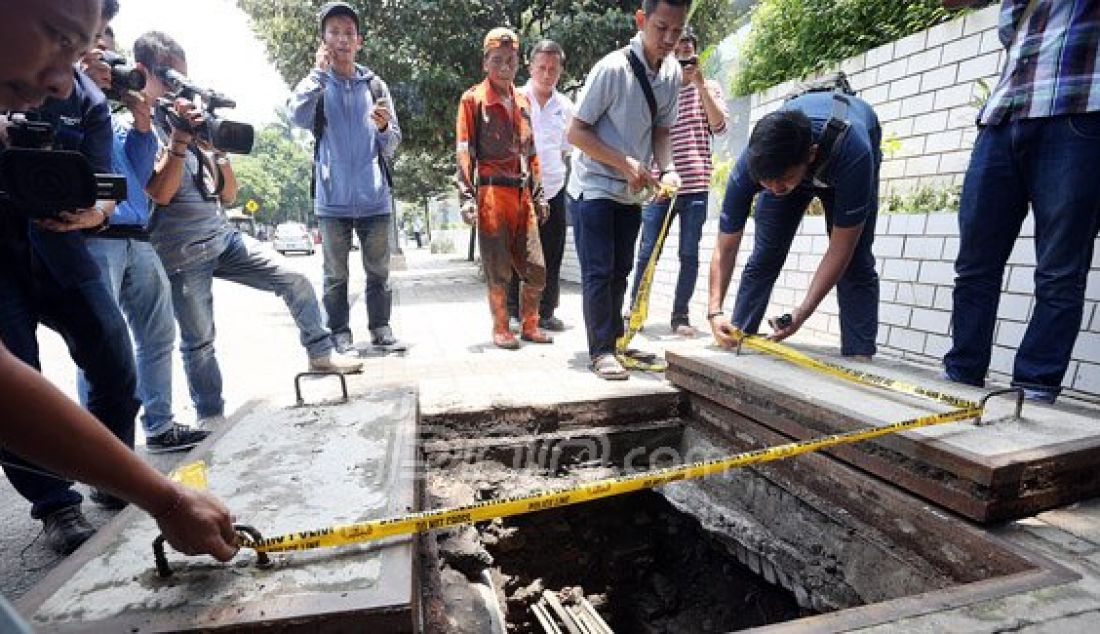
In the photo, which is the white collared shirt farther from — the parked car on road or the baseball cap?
the parked car on road

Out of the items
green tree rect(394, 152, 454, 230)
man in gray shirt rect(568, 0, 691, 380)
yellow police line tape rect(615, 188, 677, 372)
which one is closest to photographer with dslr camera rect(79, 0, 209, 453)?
man in gray shirt rect(568, 0, 691, 380)

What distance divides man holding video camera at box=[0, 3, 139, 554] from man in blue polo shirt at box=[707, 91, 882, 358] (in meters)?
2.64

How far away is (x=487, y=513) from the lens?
1.44 metres

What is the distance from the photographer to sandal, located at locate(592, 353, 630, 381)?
10.3 ft

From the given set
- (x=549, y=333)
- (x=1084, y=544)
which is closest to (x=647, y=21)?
(x=549, y=333)

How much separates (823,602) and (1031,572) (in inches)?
Answer: 30.7

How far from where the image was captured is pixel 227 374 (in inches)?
181

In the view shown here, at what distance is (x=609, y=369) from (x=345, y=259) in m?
2.15

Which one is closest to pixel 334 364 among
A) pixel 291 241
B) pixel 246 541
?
pixel 246 541

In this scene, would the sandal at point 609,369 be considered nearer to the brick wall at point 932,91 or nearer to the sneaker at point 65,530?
the sneaker at point 65,530

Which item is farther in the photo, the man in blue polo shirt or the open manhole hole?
the man in blue polo shirt

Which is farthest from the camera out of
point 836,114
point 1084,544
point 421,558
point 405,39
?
point 405,39

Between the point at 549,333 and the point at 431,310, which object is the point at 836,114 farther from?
the point at 431,310

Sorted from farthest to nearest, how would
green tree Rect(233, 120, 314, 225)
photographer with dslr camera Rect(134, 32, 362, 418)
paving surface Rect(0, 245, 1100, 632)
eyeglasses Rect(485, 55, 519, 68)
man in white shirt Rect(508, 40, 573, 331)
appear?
green tree Rect(233, 120, 314, 225) < man in white shirt Rect(508, 40, 573, 331) < eyeglasses Rect(485, 55, 519, 68) < photographer with dslr camera Rect(134, 32, 362, 418) < paving surface Rect(0, 245, 1100, 632)
